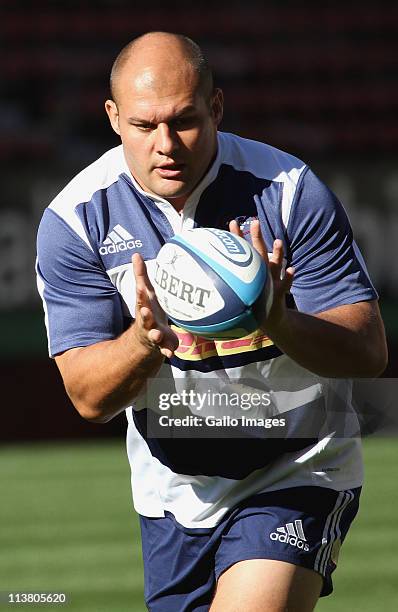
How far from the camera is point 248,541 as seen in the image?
377cm

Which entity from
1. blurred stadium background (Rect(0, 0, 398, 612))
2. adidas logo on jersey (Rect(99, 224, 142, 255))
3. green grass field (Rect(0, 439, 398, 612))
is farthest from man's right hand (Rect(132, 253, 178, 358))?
blurred stadium background (Rect(0, 0, 398, 612))

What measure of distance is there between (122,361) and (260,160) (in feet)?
2.91

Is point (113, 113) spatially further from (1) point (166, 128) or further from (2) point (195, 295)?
(2) point (195, 295)

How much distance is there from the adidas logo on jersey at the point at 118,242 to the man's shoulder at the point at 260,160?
389mm

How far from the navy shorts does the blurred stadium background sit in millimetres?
4693

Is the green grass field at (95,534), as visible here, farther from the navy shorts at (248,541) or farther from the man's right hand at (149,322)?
the man's right hand at (149,322)

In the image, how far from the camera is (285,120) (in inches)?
668

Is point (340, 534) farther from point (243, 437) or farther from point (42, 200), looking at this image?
point (42, 200)

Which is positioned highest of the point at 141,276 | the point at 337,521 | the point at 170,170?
the point at 170,170

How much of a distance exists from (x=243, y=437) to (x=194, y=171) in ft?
2.71

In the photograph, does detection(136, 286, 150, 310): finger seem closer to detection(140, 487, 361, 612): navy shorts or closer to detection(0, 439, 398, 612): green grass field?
detection(140, 487, 361, 612): navy shorts

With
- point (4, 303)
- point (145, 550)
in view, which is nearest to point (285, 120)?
point (4, 303)

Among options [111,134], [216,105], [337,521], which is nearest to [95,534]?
[337,521]

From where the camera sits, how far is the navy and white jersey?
148 inches
